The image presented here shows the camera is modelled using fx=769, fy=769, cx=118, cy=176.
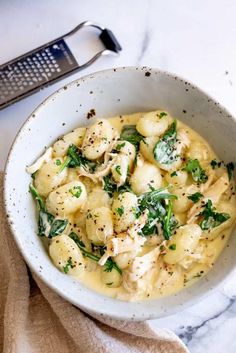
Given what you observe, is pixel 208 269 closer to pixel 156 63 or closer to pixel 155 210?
pixel 155 210

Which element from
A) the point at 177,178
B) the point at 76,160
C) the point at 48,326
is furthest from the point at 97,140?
the point at 48,326

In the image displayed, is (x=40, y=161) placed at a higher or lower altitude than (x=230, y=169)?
higher

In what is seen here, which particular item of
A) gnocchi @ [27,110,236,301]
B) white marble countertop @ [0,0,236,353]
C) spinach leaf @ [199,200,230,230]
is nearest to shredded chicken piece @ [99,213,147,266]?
gnocchi @ [27,110,236,301]

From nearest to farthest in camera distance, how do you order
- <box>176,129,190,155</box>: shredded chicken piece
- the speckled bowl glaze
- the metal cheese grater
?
the speckled bowl glaze → <box>176,129,190,155</box>: shredded chicken piece → the metal cheese grater

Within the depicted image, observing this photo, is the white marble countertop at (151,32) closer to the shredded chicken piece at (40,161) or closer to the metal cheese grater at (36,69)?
the metal cheese grater at (36,69)

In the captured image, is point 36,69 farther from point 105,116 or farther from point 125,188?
point 125,188

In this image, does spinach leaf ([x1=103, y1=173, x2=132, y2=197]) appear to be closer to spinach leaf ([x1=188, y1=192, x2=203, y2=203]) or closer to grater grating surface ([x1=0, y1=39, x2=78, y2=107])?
spinach leaf ([x1=188, y1=192, x2=203, y2=203])

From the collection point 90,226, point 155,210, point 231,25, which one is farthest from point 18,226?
point 231,25
